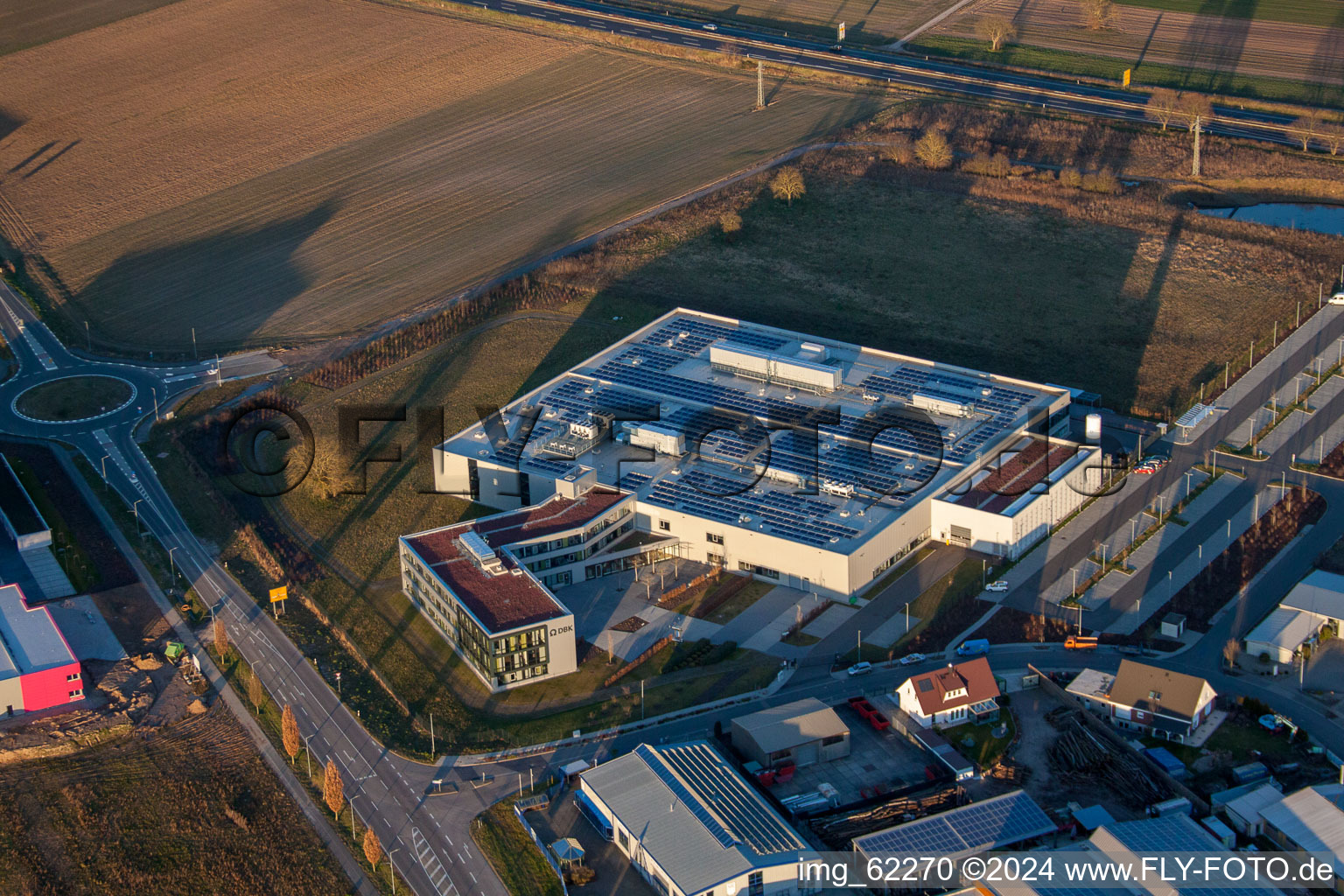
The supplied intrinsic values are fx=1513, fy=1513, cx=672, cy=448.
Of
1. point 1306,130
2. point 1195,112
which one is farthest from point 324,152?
point 1306,130

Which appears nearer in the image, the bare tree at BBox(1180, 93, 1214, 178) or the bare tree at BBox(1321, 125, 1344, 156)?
the bare tree at BBox(1180, 93, 1214, 178)

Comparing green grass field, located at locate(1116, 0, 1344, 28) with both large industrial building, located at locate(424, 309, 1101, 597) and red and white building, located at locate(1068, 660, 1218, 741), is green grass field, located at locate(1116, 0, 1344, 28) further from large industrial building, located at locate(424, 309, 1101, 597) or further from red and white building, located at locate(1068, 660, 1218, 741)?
red and white building, located at locate(1068, 660, 1218, 741)

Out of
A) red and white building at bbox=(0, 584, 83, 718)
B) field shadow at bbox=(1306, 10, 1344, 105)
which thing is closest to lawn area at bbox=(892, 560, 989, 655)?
red and white building at bbox=(0, 584, 83, 718)

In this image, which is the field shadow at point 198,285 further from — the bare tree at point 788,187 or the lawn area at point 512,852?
the lawn area at point 512,852

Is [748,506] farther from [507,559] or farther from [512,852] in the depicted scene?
[512,852]

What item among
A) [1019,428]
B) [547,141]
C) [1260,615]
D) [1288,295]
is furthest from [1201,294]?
[547,141]

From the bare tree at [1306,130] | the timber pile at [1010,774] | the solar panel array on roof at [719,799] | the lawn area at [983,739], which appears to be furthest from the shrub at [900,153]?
the solar panel array on roof at [719,799]

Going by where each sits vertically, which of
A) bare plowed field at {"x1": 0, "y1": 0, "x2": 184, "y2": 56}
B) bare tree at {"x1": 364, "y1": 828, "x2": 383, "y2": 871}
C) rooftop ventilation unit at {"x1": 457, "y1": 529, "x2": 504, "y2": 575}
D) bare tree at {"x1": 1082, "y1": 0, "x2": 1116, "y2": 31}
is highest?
bare tree at {"x1": 1082, "y1": 0, "x2": 1116, "y2": 31}
